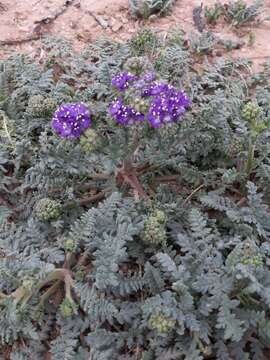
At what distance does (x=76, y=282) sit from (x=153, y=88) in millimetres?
1190

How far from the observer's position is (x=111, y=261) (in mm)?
2949

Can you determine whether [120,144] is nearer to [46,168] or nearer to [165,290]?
[46,168]

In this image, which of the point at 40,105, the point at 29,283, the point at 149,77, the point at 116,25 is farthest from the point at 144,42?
the point at 29,283

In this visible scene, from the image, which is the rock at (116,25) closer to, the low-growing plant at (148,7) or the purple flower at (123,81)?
the low-growing plant at (148,7)

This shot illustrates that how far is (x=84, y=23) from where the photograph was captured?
4.88 meters

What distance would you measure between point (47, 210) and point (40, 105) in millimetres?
788

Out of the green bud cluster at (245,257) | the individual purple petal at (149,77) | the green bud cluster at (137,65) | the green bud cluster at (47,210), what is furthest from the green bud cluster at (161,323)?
the green bud cluster at (137,65)

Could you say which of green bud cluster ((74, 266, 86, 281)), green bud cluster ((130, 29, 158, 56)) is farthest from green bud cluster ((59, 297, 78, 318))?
green bud cluster ((130, 29, 158, 56))

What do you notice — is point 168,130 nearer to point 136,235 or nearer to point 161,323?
point 136,235

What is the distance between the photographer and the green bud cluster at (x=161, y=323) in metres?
2.70

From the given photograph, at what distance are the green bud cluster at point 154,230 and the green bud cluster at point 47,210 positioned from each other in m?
0.57

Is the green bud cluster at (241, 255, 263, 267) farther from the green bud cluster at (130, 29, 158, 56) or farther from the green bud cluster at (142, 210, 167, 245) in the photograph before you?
the green bud cluster at (130, 29, 158, 56)

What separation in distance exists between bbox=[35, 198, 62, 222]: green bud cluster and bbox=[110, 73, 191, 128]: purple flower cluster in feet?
2.28

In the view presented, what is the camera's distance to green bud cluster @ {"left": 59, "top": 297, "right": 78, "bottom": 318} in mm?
2992
